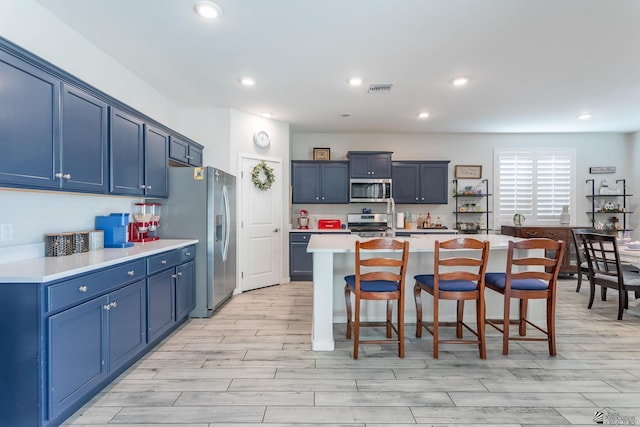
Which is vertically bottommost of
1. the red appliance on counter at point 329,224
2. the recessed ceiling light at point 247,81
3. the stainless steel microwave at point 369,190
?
the red appliance on counter at point 329,224

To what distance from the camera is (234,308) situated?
398 centimetres

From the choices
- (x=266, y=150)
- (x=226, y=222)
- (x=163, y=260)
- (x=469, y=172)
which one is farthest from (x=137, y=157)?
(x=469, y=172)

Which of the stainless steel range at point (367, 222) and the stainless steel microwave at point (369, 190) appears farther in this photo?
the stainless steel range at point (367, 222)

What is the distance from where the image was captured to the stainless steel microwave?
5707mm

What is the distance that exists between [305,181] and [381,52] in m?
3.06

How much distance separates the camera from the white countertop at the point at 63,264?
1653 millimetres

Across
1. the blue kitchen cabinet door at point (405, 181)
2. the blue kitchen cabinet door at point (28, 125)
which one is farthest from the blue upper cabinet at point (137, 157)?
the blue kitchen cabinet door at point (405, 181)

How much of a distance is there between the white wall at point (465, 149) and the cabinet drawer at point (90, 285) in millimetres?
3795

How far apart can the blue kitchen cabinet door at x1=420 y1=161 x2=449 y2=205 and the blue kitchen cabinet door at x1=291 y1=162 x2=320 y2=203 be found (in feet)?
6.46

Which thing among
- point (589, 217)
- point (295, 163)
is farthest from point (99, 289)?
point (589, 217)

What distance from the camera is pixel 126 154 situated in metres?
2.86

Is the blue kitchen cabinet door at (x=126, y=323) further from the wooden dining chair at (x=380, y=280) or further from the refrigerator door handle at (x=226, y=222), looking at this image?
the wooden dining chair at (x=380, y=280)

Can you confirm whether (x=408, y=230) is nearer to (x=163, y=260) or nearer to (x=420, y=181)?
(x=420, y=181)

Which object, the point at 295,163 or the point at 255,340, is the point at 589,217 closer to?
the point at 295,163
